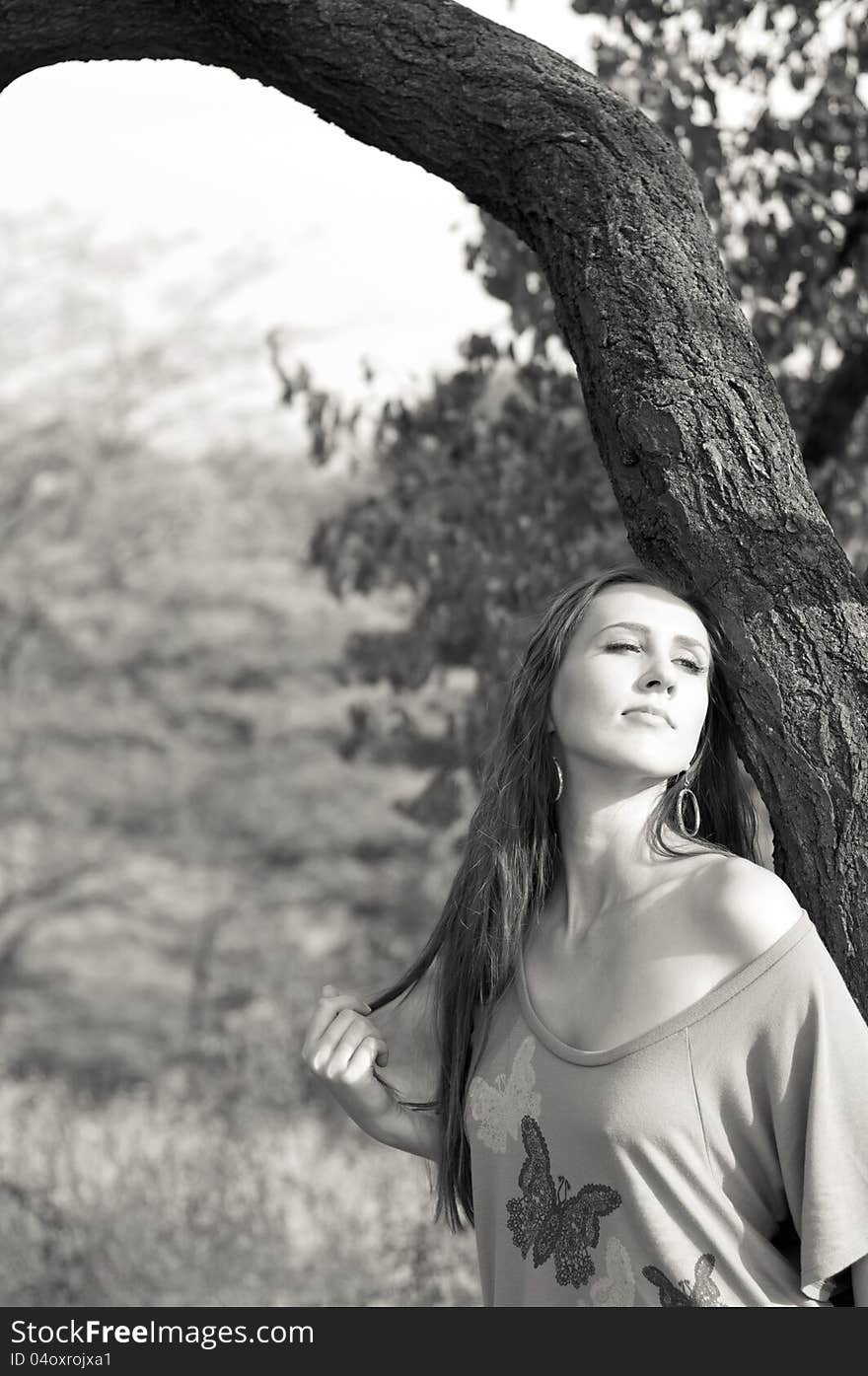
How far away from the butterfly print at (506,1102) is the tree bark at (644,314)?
34 cm

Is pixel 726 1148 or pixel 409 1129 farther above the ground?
pixel 726 1148

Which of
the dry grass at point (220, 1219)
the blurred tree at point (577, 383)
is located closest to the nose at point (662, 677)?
the blurred tree at point (577, 383)

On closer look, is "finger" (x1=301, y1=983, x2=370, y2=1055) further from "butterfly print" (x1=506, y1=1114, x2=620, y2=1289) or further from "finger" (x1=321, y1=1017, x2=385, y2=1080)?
"butterfly print" (x1=506, y1=1114, x2=620, y2=1289)

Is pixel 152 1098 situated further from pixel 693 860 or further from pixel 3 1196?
pixel 693 860

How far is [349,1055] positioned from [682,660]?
0.48 m

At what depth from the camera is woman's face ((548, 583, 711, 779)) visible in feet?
4.84

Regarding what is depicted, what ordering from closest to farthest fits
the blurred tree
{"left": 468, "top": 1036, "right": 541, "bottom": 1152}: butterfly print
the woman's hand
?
1. {"left": 468, "top": 1036, "right": 541, "bottom": 1152}: butterfly print
2. the woman's hand
3. the blurred tree

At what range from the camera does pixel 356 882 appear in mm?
9484

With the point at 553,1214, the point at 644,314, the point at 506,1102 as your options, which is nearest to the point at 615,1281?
the point at 553,1214

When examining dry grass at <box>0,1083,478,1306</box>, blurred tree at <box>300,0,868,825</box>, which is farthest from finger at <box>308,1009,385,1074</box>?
dry grass at <box>0,1083,478,1306</box>

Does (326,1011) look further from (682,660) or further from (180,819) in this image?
(180,819)

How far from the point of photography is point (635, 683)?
1493 mm

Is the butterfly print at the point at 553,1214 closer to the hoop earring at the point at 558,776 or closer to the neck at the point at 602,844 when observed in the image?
the neck at the point at 602,844
